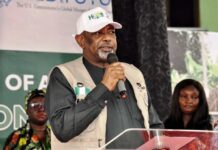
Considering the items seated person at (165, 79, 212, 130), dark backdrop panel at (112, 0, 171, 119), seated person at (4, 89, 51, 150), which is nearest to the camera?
seated person at (165, 79, 212, 130)

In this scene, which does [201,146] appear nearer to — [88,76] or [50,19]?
[88,76]

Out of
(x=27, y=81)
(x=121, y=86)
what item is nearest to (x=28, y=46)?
(x=27, y=81)

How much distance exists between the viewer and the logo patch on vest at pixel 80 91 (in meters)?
2.62

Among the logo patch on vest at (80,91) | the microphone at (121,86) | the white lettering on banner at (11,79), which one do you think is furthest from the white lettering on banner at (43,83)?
the microphone at (121,86)

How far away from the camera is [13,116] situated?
4.15m

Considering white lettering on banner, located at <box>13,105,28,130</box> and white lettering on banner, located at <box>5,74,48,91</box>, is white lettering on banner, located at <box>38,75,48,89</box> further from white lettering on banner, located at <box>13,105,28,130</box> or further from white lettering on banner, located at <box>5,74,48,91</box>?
white lettering on banner, located at <box>13,105,28,130</box>

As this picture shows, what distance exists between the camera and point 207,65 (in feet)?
21.6

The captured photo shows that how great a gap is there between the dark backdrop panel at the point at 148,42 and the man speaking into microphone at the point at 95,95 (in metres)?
1.97

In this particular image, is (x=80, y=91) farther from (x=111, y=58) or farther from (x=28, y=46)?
(x=28, y=46)

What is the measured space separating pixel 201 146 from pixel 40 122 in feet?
7.23

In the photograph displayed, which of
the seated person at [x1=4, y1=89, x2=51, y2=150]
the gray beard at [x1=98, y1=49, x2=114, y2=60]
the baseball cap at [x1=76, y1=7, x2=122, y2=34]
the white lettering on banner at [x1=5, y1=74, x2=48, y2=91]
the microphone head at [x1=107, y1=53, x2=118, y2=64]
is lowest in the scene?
the seated person at [x1=4, y1=89, x2=51, y2=150]

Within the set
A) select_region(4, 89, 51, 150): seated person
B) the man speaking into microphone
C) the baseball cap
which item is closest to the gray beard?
the man speaking into microphone

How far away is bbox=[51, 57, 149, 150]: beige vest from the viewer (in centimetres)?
258

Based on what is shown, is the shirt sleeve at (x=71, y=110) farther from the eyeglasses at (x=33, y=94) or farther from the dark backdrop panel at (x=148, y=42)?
the dark backdrop panel at (x=148, y=42)
